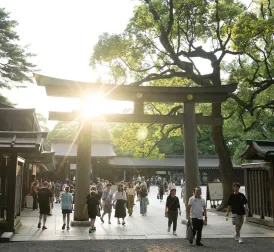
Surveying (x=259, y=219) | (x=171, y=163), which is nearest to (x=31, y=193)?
(x=259, y=219)

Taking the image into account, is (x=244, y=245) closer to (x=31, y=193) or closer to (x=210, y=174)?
(x=31, y=193)

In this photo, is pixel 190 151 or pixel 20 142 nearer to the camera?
pixel 20 142

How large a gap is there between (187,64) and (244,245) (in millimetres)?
11692

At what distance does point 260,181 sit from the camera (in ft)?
47.8

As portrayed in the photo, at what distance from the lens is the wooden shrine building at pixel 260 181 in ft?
43.9

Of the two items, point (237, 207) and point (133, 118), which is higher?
point (133, 118)

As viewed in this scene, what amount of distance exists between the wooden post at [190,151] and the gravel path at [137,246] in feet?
12.8

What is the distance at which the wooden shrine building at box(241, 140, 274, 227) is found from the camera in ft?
43.9

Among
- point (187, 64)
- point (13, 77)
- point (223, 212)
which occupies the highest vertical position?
point (13, 77)

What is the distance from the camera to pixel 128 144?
80.5ft

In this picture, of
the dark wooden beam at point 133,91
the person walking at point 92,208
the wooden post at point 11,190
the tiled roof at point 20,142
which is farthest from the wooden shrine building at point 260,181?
the wooden post at point 11,190

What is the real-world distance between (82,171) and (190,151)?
4820mm

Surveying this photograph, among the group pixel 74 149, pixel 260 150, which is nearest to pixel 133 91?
pixel 260 150

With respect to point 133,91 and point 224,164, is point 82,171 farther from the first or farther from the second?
point 224,164
